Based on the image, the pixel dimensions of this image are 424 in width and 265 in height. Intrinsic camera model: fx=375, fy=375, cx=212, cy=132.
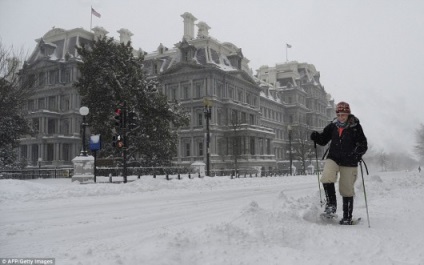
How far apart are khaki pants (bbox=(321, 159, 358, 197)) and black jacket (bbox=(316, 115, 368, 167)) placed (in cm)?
8

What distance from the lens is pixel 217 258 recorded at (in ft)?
11.6

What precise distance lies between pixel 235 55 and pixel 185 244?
52.9 m

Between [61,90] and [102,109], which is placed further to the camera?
[61,90]

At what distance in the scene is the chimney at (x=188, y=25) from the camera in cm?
5662

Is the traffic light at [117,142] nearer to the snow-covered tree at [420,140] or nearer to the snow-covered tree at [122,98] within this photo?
the snow-covered tree at [122,98]

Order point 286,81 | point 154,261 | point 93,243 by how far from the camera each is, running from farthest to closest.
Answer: point 286,81 → point 93,243 → point 154,261

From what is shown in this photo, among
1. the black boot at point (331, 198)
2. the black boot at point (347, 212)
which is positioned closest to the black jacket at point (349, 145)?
the black boot at point (331, 198)

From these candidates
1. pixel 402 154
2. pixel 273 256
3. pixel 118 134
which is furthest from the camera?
pixel 402 154

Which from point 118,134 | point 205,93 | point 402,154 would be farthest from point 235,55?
point 402,154

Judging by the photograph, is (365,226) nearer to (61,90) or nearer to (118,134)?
(118,134)

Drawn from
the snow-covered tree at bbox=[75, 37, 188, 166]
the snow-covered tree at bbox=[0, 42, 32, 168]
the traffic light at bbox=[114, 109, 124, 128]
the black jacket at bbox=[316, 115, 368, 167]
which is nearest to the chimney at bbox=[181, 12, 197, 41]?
the snow-covered tree at bbox=[75, 37, 188, 166]

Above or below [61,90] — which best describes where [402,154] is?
below

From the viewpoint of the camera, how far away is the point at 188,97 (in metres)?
53.2

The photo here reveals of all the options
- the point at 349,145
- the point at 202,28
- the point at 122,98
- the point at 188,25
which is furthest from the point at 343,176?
the point at 188,25
